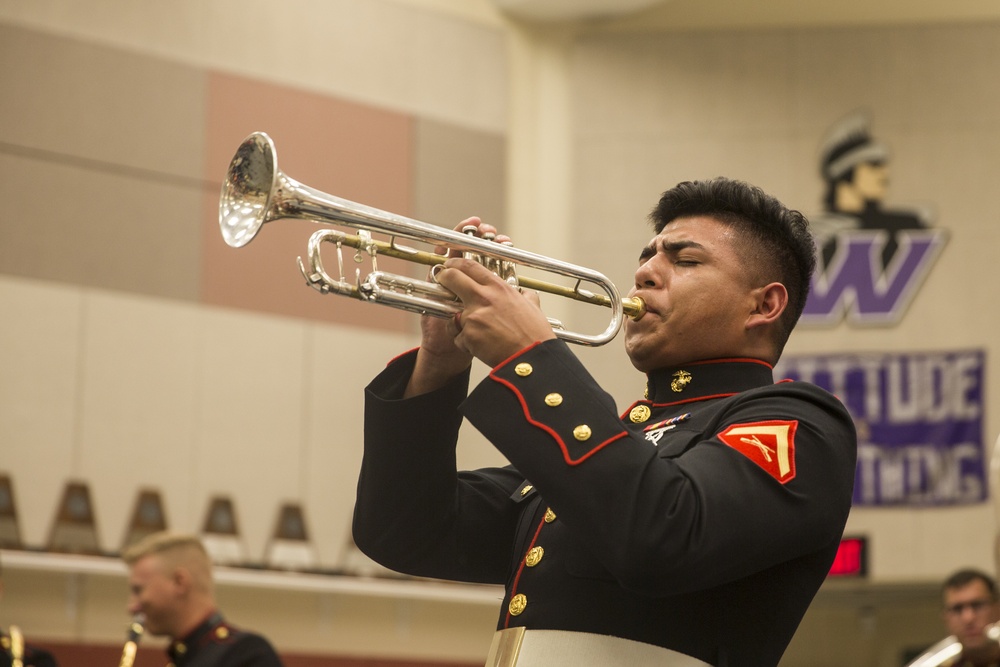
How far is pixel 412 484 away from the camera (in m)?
2.18

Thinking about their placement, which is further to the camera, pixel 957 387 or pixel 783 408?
pixel 957 387

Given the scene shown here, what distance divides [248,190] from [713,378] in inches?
32.5

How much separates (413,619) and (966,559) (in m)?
3.71

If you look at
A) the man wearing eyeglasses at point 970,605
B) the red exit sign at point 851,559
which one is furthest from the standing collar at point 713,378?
the red exit sign at point 851,559

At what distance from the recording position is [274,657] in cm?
505

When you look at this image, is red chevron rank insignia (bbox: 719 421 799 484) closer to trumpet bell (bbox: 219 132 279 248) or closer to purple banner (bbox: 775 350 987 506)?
trumpet bell (bbox: 219 132 279 248)

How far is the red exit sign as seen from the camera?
27.6 feet

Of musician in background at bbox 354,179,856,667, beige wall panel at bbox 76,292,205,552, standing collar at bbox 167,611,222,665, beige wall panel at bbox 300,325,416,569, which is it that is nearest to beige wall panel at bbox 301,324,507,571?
beige wall panel at bbox 300,325,416,569

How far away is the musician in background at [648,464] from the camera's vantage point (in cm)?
177

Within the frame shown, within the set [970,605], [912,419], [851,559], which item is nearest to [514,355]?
[970,605]

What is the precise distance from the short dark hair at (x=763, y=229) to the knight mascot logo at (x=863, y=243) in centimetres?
722

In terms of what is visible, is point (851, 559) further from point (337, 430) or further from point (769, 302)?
point (769, 302)

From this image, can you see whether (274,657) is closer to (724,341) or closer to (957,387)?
(724,341)

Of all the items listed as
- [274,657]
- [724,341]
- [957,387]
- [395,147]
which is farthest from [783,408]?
[957,387]
